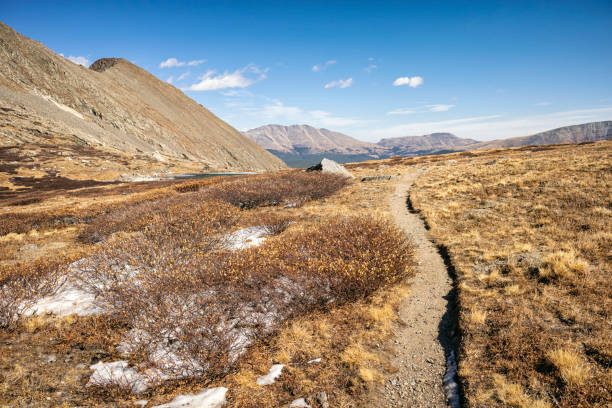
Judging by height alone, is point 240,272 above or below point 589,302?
above

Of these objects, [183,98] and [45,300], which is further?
[183,98]

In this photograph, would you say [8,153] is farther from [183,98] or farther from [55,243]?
[183,98]

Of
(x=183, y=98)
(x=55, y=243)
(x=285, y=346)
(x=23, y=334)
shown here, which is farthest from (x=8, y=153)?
(x=183, y=98)

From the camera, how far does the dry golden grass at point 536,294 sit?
4277 millimetres

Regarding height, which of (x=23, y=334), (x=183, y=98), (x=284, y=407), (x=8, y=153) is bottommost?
(x=284, y=407)

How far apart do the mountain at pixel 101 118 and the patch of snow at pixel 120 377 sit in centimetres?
7269

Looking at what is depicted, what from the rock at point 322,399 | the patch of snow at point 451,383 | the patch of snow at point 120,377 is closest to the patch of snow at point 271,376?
the rock at point 322,399

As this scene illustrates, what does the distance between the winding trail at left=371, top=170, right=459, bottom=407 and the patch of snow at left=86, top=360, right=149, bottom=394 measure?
4608 millimetres

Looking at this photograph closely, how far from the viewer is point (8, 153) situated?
57000 mm

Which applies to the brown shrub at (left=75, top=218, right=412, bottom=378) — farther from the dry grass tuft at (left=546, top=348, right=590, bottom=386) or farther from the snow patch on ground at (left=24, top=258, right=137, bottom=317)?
the dry grass tuft at (left=546, top=348, right=590, bottom=386)

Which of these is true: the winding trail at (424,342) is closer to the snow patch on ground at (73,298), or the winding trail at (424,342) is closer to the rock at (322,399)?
the rock at (322,399)

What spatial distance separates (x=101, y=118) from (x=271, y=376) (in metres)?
141

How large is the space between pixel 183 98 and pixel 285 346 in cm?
21699

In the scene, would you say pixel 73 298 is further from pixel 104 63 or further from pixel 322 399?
pixel 104 63
